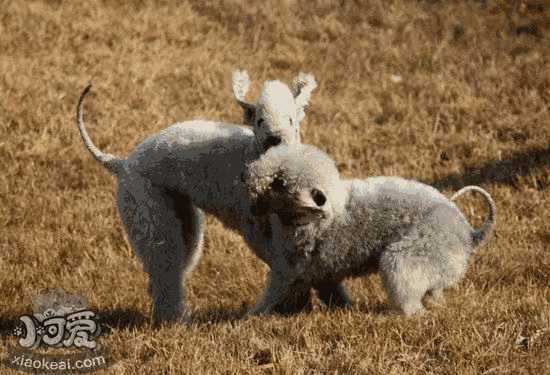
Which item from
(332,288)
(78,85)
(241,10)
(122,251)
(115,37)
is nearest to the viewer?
(332,288)

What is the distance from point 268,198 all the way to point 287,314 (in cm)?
79

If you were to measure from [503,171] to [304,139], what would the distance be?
207cm

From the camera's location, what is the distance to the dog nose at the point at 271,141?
458cm

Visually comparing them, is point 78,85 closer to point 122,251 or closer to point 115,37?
point 115,37

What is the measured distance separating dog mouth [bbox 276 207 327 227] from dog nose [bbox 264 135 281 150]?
0.48 metres

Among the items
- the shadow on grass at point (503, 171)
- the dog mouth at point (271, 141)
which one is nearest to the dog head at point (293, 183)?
the dog mouth at point (271, 141)

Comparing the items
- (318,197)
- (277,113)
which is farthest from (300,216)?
(277,113)

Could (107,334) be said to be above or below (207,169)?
below

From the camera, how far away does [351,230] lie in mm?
4422

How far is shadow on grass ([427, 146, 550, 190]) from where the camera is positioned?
7.53 meters

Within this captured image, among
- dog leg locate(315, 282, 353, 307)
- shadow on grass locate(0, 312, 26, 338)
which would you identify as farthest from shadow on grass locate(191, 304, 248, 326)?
shadow on grass locate(0, 312, 26, 338)

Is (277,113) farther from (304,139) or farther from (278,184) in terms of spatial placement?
(304,139)

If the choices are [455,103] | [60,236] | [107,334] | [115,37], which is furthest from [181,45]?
[107,334]

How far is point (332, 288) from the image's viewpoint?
4.87 meters
